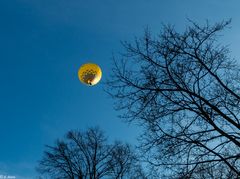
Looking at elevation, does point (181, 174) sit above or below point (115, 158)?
below

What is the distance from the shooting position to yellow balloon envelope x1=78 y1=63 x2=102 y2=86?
1332 centimetres

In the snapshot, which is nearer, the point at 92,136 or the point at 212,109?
the point at 212,109

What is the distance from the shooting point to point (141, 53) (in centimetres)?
935

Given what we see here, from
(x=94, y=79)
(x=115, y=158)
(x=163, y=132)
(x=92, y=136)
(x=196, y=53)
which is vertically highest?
(x=92, y=136)

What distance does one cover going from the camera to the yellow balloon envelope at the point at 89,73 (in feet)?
43.7

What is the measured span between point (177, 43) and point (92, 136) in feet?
51.1

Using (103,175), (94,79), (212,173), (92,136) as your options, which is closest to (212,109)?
(212,173)

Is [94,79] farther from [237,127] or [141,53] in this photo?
[237,127]

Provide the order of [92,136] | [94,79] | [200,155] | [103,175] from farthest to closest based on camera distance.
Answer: [92,136], [103,175], [94,79], [200,155]

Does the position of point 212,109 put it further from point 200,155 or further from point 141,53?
point 141,53

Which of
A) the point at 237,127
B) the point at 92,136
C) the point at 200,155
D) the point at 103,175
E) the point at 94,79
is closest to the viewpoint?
the point at 237,127

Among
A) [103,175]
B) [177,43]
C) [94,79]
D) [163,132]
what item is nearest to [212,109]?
[163,132]

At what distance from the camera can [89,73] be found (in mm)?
13336

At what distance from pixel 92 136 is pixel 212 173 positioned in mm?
14266
